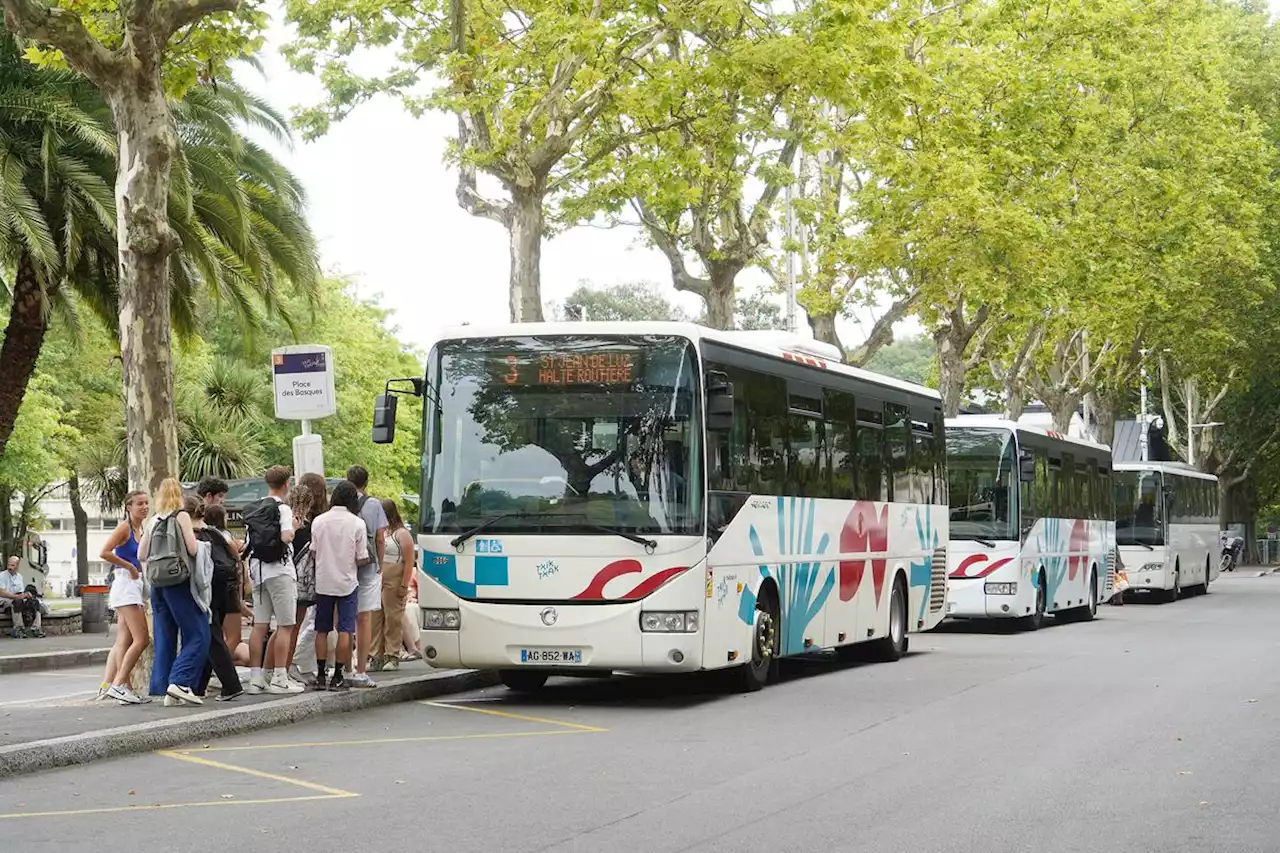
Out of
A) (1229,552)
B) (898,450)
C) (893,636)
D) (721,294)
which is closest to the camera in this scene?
(893,636)

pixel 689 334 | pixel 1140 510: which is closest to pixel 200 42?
pixel 689 334

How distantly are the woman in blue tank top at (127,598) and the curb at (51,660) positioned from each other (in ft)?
26.3

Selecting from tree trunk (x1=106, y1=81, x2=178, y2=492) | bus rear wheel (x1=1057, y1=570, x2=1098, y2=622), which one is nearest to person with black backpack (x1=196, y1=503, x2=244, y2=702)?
tree trunk (x1=106, y1=81, x2=178, y2=492)

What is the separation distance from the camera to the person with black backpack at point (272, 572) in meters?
14.5

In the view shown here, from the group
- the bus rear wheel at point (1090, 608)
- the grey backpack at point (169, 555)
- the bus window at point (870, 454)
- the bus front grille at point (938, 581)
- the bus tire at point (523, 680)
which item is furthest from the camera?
the bus rear wheel at point (1090, 608)

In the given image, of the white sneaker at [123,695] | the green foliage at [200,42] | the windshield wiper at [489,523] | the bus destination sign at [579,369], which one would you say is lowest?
the white sneaker at [123,695]

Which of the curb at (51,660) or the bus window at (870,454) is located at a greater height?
the bus window at (870,454)

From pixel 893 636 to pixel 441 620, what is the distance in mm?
7272

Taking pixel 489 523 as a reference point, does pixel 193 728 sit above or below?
below

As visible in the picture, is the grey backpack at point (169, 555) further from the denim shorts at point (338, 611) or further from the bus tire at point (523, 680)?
the bus tire at point (523, 680)

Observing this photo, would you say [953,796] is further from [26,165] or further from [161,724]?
[26,165]

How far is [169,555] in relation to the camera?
13.5m

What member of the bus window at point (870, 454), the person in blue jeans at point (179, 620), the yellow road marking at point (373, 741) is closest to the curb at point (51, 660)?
the person in blue jeans at point (179, 620)

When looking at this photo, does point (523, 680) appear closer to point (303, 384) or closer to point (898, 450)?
point (303, 384)
